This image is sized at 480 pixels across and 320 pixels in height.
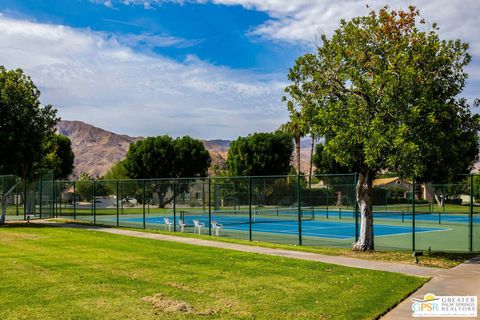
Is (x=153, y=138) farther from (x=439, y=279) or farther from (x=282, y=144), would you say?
(x=439, y=279)

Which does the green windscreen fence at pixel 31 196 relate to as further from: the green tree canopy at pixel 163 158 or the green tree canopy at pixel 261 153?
the green tree canopy at pixel 261 153

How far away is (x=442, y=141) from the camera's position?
15.2 metres

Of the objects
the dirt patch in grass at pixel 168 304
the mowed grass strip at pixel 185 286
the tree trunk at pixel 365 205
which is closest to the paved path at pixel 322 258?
the mowed grass strip at pixel 185 286

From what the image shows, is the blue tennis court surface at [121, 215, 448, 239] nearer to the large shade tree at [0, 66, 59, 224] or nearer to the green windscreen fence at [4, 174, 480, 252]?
the green windscreen fence at [4, 174, 480, 252]

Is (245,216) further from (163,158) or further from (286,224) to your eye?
(163,158)

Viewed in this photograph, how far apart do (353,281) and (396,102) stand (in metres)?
5.78

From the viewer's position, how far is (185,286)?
1127 centimetres

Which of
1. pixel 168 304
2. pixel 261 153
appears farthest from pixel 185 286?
pixel 261 153

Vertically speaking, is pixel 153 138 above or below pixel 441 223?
above

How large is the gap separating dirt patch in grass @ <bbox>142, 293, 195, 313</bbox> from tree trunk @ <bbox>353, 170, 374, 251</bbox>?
350 inches

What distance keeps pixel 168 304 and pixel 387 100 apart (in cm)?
900

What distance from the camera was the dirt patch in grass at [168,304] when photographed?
9.13 meters

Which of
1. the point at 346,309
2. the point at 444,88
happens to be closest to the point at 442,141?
the point at 444,88

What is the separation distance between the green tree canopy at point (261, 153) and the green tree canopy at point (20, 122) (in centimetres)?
3882
